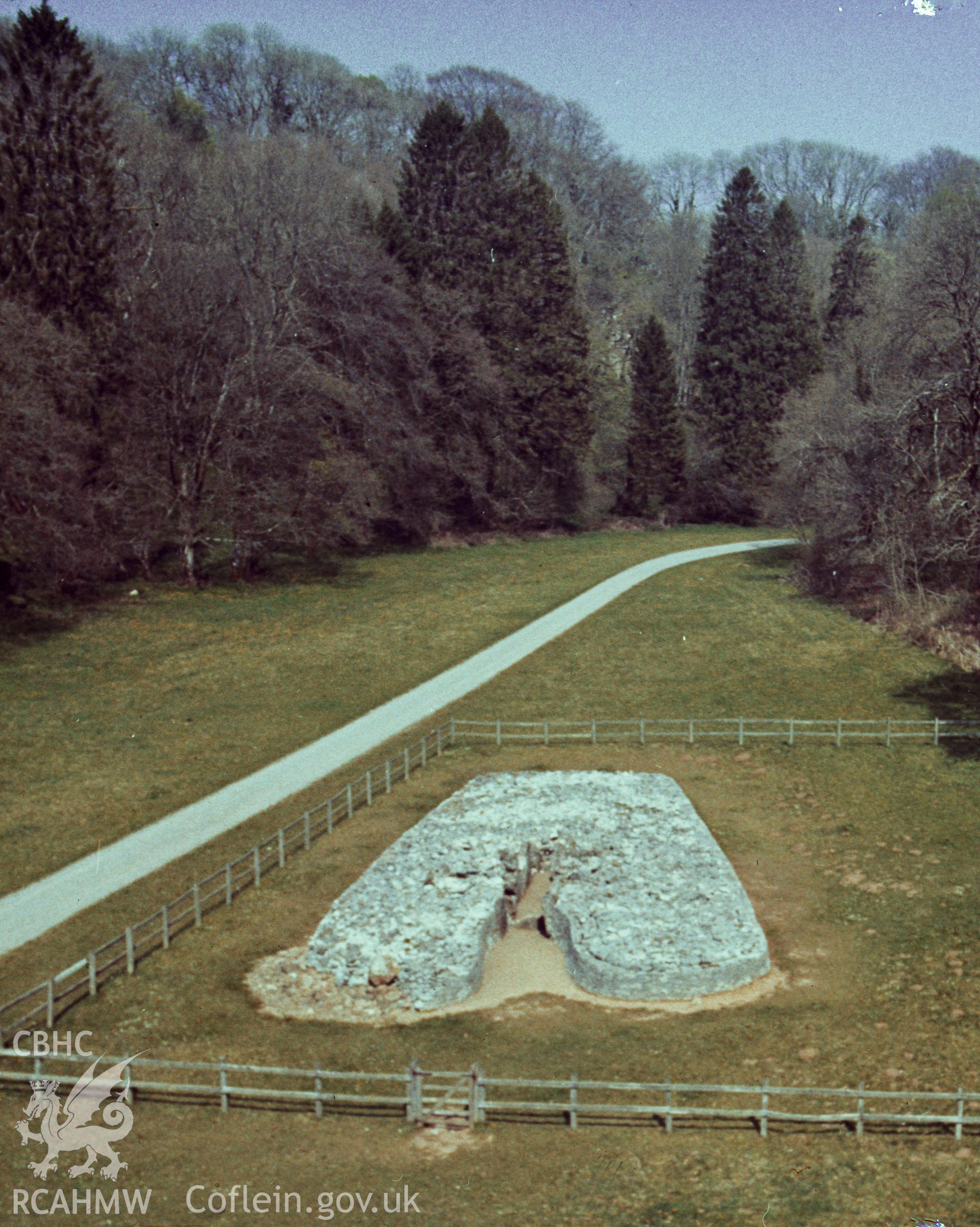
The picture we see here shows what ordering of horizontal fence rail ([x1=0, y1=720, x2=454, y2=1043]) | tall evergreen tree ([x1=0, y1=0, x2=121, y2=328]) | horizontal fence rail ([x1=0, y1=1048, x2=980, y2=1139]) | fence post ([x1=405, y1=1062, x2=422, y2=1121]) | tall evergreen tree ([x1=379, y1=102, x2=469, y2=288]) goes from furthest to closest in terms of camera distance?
tall evergreen tree ([x1=379, y1=102, x2=469, y2=288]) → tall evergreen tree ([x1=0, y1=0, x2=121, y2=328]) → horizontal fence rail ([x1=0, y1=720, x2=454, y2=1043]) → fence post ([x1=405, y1=1062, x2=422, y2=1121]) → horizontal fence rail ([x1=0, y1=1048, x2=980, y2=1139])

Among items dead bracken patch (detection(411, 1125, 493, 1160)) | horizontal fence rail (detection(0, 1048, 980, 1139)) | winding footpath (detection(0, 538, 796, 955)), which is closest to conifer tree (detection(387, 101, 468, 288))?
winding footpath (detection(0, 538, 796, 955))

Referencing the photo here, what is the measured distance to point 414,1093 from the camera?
17.3 m

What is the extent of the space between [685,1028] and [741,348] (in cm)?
7825

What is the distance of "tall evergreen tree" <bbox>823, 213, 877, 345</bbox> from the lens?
9562 centimetres

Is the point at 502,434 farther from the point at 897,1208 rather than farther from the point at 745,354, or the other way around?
the point at 897,1208

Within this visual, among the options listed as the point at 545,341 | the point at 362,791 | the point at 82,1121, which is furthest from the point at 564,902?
the point at 545,341

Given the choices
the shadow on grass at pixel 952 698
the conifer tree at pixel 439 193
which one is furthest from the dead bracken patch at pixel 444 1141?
the conifer tree at pixel 439 193

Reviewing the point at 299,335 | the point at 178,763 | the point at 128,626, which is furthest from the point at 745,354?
the point at 178,763

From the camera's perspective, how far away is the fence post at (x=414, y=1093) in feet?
56.5

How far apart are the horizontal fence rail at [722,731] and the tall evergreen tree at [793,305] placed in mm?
57007

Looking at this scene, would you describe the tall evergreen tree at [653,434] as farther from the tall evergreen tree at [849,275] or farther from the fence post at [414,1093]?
the fence post at [414,1093]

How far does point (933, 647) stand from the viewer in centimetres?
4731

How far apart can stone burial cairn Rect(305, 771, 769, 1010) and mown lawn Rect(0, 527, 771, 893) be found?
808 centimetres

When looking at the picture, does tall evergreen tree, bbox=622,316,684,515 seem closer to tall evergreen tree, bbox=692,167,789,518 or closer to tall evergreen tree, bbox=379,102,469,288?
tall evergreen tree, bbox=692,167,789,518
